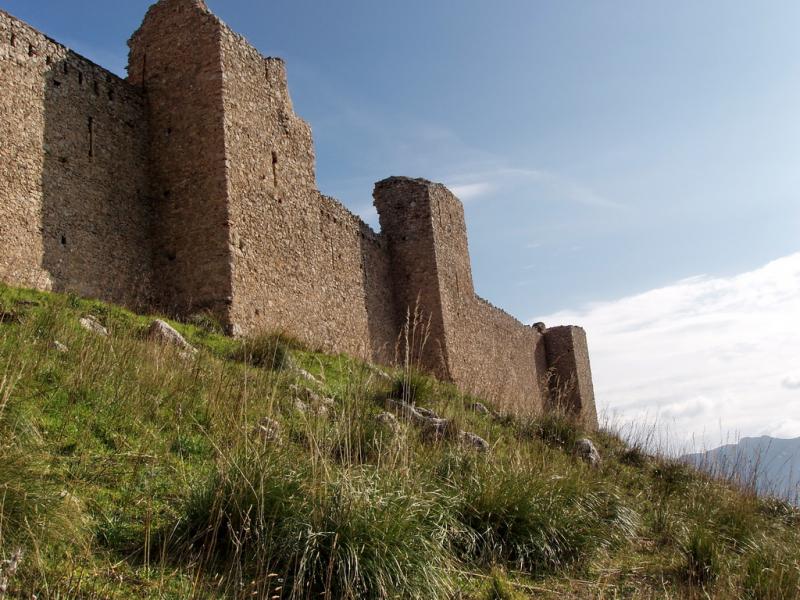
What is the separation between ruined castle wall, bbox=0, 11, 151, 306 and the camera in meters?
11.1

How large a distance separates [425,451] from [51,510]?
10.9 ft

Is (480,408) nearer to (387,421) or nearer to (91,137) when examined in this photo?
(387,421)

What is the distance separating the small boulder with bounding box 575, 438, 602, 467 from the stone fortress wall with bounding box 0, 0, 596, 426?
1221mm

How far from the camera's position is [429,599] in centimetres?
399

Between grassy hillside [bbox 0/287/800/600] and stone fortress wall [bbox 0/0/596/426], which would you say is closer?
grassy hillside [bbox 0/287/800/600]

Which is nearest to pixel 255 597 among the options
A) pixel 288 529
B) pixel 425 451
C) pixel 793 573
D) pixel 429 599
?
pixel 288 529

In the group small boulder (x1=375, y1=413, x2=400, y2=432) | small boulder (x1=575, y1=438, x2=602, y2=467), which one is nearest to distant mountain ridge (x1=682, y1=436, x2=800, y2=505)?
small boulder (x1=575, y1=438, x2=602, y2=467)

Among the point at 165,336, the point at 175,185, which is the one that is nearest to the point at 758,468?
the point at 165,336

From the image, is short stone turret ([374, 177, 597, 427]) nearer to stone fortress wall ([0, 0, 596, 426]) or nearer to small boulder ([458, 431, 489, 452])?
stone fortress wall ([0, 0, 596, 426])

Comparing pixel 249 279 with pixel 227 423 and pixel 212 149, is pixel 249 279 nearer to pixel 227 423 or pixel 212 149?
pixel 212 149

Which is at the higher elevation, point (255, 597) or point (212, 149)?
point (212, 149)

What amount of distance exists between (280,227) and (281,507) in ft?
35.6

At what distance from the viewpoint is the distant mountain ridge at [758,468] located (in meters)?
8.52

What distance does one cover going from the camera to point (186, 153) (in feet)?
44.2
